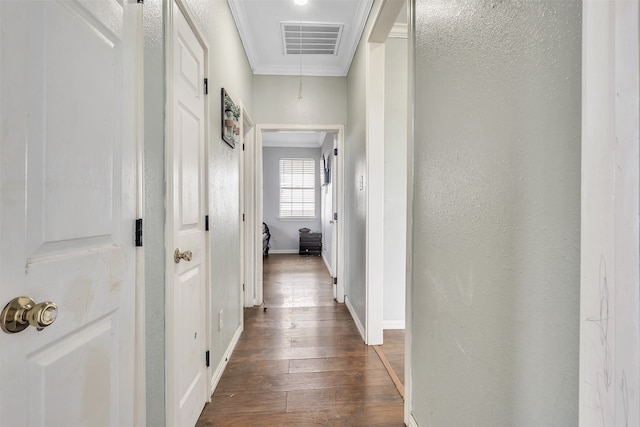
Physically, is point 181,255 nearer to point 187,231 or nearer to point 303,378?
point 187,231

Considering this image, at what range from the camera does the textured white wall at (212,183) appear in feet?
3.79

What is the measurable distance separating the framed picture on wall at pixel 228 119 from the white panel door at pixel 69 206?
1.11 meters

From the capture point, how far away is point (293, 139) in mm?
6965

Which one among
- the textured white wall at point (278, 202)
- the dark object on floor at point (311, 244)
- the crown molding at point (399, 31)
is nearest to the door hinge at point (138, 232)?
the crown molding at point (399, 31)

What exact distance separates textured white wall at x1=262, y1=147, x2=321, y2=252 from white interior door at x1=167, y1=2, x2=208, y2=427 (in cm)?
574

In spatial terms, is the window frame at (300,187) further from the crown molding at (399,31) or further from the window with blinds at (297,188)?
the crown molding at (399,31)

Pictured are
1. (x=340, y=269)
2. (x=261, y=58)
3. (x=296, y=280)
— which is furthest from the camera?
(x=296, y=280)

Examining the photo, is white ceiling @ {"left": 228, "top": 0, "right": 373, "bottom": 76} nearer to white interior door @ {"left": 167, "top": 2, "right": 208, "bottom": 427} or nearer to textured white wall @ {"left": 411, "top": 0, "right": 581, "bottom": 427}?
white interior door @ {"left": 167, "top": 2, "right": 208, "bottom": 427}

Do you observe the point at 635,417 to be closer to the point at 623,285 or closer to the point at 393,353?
the point at 623,285

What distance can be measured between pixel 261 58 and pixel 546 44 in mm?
3080

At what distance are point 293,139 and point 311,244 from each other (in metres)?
2.40

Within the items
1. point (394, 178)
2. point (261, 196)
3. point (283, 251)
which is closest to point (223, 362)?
point (261, 196)

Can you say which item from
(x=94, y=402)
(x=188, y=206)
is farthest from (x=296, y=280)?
(x=94, y=402)

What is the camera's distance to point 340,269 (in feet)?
11.8
